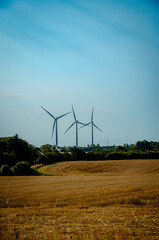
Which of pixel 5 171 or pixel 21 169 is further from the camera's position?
pixel 21 169

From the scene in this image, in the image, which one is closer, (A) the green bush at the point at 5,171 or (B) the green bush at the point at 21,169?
(A) the green bush at the point at 5,171

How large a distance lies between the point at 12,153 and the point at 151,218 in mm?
73547

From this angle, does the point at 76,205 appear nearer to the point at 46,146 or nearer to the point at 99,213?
the point at 99,213

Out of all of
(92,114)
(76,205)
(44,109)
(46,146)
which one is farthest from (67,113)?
(76,205)

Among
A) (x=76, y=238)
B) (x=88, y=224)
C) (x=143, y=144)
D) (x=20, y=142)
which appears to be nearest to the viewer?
(x=76, y=238)

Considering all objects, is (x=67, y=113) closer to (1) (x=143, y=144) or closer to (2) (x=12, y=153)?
(2) (x=12, y=153)

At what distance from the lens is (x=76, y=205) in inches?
522

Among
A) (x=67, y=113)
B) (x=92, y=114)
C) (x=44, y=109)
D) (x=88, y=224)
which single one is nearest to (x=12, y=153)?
(x=44, y=109)

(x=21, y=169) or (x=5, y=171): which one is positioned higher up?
(x=21, y=169)

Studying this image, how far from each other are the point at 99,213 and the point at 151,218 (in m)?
2.90

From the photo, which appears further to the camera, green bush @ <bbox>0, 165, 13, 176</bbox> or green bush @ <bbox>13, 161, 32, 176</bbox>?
green bush @ <bbox>13, 161, 32, 176</bbox>

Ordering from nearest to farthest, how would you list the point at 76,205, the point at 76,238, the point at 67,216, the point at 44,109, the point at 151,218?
the point at 76,238 → the point at 151,218 → the point at 67,216 → the point at 76,205 → the point at 44,109

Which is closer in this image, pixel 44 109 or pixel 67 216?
pixel 67 216

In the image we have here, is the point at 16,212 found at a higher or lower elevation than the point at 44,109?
lower
